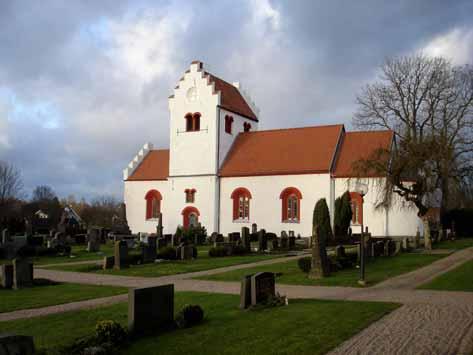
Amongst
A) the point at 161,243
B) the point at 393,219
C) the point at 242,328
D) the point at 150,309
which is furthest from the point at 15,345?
the point at 393,219

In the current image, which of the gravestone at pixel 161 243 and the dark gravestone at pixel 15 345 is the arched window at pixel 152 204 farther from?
the dark gravestone at pixel 15 345

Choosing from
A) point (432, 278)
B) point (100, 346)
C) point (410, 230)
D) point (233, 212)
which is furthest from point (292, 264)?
point (233, 212)

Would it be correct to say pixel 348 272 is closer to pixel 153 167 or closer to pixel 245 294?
pixel 245 294

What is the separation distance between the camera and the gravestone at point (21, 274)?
14297 millimetres

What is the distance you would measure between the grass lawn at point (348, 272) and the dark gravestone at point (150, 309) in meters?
7.13

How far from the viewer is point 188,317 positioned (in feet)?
29.0

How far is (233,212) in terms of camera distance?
38.4 metres

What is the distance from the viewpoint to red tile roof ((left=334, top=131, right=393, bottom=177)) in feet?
115

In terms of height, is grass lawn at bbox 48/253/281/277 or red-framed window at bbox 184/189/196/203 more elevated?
red-framed window at bbox 184/189/196/203

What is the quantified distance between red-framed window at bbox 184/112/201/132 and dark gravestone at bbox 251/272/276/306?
98.2ft

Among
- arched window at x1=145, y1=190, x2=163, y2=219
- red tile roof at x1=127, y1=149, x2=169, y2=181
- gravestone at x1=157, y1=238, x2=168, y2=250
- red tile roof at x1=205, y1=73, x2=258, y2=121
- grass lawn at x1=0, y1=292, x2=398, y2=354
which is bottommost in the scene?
grass lawn at x1=0, y1=292, x2=398, y2=354

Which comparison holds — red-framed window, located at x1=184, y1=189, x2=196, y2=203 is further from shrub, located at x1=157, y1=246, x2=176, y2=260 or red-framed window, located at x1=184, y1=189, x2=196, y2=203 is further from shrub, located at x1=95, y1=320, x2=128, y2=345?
shrub, located at x1=95, y1=320, x2=128, y2=345

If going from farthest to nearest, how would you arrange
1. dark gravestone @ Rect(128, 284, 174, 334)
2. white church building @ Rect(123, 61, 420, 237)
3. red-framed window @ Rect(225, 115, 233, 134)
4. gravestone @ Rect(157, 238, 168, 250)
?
1. red-framed window @ Rect(225, 115, 233, 134)
2. white church building @ Rect(123, 61, 420, 237)
3. gravestone @ Rect(157, 238, 168, 250)
4. dark gravestone @ Rect(128, 284, 174, 334)

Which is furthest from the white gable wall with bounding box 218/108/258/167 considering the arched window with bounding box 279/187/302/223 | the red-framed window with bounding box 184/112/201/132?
the arched window with bounding box 279/187/302/223
